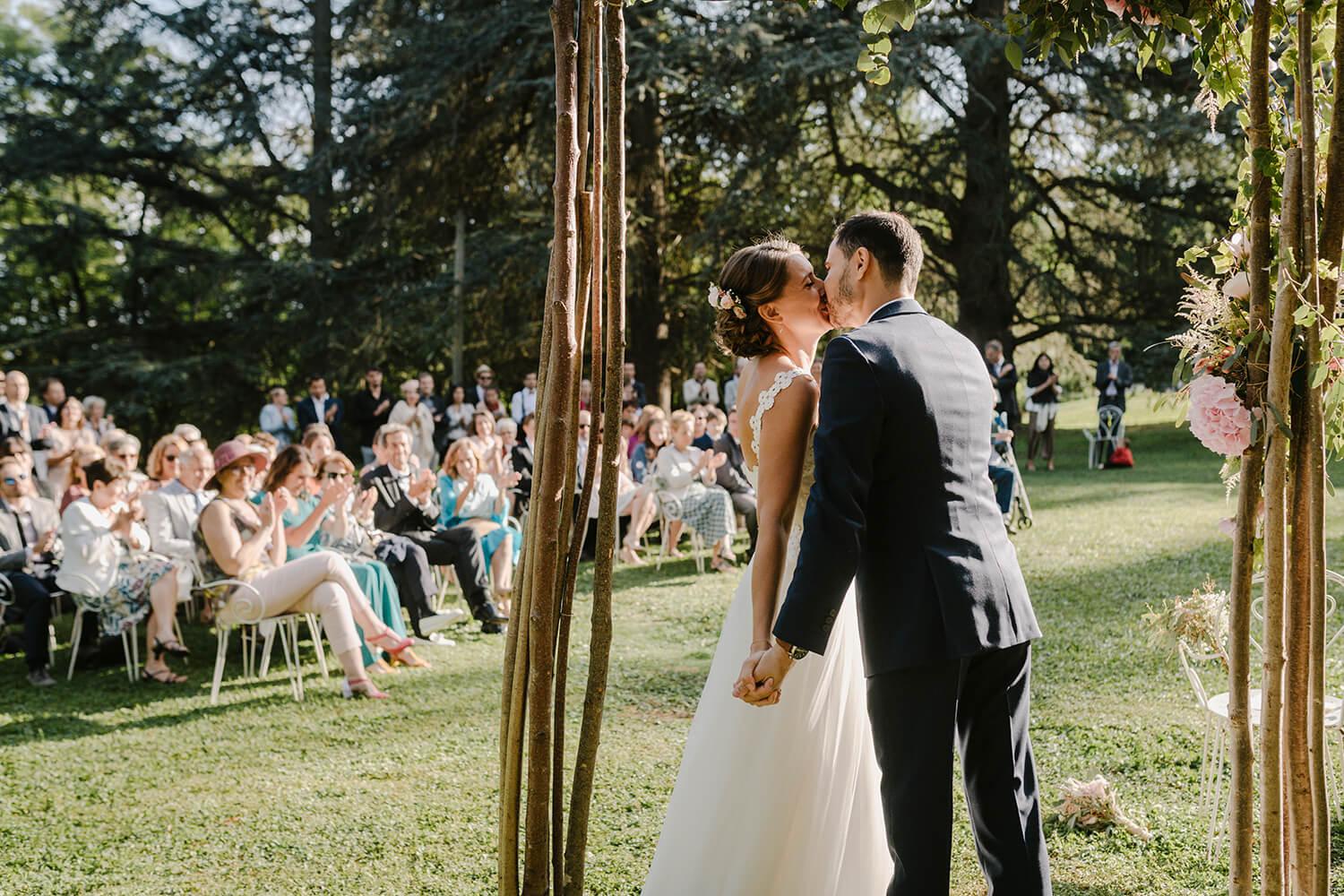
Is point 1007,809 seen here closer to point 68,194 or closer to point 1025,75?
point 1025,75

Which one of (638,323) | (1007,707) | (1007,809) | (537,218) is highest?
(537,218)

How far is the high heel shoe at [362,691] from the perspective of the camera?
6289 millimetres

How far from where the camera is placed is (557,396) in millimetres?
2197

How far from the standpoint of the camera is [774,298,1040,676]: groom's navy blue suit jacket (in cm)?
228

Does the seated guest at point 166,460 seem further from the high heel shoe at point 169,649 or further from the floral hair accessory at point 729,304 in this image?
the floral hair accessory at point 729,304

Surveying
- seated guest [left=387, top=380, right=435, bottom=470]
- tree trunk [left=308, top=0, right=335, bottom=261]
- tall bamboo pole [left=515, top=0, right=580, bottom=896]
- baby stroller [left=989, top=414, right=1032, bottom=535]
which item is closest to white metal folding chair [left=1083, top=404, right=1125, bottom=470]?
baby stroller [left=989, top=414, right=1032, bottom=535]

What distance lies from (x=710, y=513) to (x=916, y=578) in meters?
7.65

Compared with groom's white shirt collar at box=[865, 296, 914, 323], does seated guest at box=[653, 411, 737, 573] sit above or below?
below

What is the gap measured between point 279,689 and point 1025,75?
17.4m

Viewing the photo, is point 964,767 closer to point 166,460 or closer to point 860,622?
point 860,622

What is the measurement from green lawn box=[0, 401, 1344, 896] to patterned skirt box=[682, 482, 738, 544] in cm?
174

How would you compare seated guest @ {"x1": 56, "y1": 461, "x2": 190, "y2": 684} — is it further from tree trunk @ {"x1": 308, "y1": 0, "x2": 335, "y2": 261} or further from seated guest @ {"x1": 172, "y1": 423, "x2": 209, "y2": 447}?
tree trunk @ {"x1": 308, "y1": 0, "x2": 335, "y2": 261}

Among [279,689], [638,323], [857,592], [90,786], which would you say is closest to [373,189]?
[638,323]

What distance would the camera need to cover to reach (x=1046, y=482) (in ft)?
49.6
